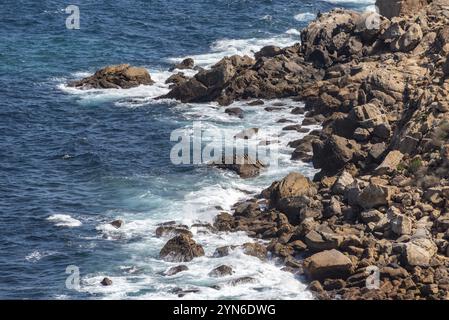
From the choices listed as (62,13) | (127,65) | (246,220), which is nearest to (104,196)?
(246,220)

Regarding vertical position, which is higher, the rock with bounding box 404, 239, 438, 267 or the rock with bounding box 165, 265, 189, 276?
the rock with bounding box 404, 239, 438, 267

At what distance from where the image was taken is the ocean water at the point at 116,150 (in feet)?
194

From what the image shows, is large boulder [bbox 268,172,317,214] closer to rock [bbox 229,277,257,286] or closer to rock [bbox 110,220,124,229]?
rock [bbox 229,277,257,286]

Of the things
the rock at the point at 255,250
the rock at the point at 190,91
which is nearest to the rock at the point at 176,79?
the rock at the point at 190,91

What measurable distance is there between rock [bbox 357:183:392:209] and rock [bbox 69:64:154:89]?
141 feet

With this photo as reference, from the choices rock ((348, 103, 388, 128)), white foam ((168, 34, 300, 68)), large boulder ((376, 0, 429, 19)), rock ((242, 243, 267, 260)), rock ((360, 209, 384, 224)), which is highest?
large boulder ((376, 0, 429, 19))

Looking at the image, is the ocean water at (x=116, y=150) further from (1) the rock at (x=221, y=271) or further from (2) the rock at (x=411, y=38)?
(2) the rock at (x=411, y=38)

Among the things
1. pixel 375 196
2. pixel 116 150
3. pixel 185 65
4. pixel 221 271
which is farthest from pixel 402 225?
pixel 185 65

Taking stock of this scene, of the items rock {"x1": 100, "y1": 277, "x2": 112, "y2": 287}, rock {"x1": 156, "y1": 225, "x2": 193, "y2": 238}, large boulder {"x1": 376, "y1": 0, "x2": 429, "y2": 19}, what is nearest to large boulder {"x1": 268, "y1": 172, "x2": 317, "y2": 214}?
rock {"x1": 156, "y1": 225, "x2": 193, "y2": 238}

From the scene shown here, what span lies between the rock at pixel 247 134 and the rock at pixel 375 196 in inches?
918

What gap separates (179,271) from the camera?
59000 millimetres

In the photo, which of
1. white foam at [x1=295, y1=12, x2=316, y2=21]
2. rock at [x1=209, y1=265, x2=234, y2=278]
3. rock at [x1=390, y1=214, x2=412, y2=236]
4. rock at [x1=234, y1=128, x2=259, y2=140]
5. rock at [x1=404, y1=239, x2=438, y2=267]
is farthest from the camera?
white foam at [x1=295, y1=12, x2=316, y2=21]

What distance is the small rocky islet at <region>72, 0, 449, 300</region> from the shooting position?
54969 millimetres

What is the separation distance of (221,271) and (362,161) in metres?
15.8
